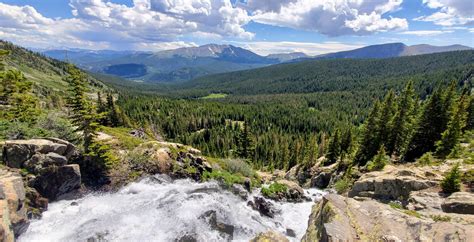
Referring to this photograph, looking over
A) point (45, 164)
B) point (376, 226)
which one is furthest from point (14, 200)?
point (376, 226)

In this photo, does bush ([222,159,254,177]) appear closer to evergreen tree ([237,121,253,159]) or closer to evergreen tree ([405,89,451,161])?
evergreen tree ([237,121,253,159])

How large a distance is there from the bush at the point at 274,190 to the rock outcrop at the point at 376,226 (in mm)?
18620

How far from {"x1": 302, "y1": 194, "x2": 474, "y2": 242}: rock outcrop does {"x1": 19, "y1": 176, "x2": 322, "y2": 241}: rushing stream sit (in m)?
11.0

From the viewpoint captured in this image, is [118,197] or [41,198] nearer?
[41,198]

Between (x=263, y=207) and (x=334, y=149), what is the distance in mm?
37119

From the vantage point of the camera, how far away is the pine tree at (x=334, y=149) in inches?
2384

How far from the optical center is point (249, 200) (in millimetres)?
32719

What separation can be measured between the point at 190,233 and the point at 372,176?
23.2 m

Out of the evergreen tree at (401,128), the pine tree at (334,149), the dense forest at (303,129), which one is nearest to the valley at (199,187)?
the evergreen tree at (401,128)

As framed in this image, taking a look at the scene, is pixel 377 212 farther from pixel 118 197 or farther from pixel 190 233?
pixel 118 197

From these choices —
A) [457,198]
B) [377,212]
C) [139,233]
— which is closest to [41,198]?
[139,233]

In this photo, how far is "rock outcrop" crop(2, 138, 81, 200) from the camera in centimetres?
2502

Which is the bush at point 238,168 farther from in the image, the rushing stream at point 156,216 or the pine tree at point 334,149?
the pine tree at point 334,149

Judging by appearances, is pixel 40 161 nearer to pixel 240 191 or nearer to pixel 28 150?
pixel 28 150
